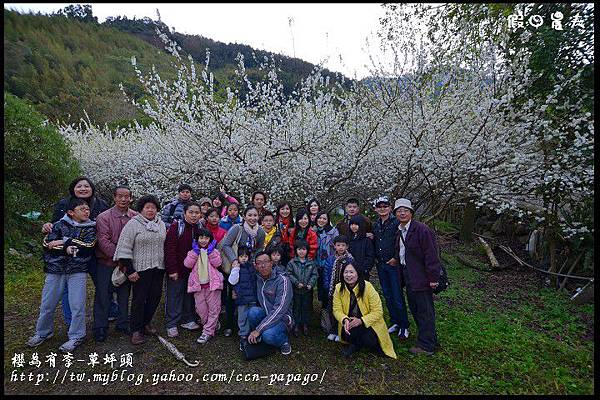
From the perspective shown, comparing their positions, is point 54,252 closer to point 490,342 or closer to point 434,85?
point 490,342

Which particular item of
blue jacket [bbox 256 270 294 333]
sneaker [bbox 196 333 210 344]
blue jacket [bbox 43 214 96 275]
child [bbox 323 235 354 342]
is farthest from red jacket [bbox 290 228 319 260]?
blue jacket [bbox 43 214 96 275]

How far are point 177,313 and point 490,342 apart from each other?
138 inches

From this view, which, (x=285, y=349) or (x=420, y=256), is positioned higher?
(x=420, y=256)

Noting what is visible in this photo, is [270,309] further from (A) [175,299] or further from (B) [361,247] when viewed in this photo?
(B) [361,247]

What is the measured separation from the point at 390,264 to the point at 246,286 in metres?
1.60

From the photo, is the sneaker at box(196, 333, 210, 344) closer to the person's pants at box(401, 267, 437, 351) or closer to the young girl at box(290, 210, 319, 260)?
the young girl at box(290, 210, 319, 260)

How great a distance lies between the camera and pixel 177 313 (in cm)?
389

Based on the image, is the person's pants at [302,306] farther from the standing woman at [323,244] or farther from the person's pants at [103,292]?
the person's pants at [103,292]

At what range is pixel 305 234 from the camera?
4.12 metres

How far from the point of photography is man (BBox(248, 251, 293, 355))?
337cm

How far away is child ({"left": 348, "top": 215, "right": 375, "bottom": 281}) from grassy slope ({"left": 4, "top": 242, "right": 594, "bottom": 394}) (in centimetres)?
88

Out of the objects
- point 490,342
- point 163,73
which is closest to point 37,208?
point 163,73

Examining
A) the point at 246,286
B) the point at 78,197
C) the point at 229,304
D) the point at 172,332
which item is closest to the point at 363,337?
the point at 246,286
